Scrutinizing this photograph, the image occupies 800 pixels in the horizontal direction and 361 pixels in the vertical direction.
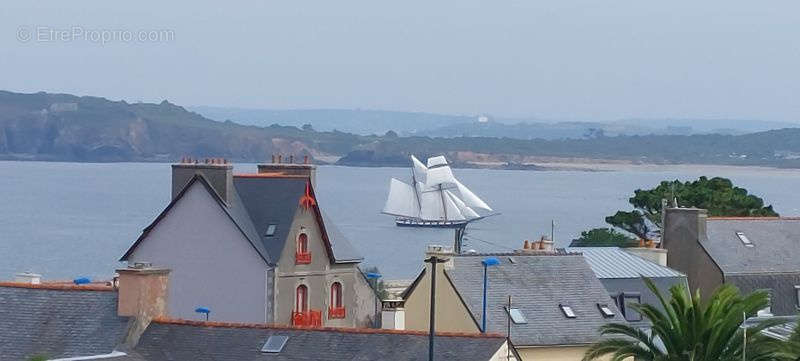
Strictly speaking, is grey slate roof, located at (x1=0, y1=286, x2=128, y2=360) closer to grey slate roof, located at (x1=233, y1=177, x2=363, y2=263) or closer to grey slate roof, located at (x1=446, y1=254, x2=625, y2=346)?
grey slate roof, located at (x1=446, y1=254, x2=625, y2=346)

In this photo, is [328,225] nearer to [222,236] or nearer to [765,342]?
[222,236]

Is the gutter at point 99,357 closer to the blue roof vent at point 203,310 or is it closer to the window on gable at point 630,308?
the blue roof vent at point 203,310

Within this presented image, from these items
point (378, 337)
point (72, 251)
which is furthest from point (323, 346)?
point (72, 251)

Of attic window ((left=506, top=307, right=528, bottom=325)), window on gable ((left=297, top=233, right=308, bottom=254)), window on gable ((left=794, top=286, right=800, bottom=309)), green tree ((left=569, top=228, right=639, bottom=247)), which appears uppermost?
window on gable ((left=297, top=233, right=308, bottom=254))

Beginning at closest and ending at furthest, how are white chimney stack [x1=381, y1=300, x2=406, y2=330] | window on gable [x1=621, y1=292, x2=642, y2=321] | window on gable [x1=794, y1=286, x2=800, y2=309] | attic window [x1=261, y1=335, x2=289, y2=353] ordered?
1. attic window [x1=261, y1=335, x2=289, y2=353]
2. white chimney stack [x1=381, y1=300, x2=406, y2=330]
3. window on gable [x1=621, y1=292, x2=642, y2=321]
4. window on gable [x1=794, y1=286, x2=800, y2=309]

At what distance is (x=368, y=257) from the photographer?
522 ft

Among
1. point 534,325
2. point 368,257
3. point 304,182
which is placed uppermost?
point 304,182

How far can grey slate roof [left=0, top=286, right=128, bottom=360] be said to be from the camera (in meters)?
30.2

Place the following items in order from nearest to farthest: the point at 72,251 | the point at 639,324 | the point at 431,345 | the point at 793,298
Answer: the point at 431,345 < the point at 639,324 < the point at 793,298 < the point at 72,251

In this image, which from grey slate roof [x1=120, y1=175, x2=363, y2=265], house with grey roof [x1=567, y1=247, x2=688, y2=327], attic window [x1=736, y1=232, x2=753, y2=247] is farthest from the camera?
attic window [x1=736, y1=232, x2=753, y2=247]

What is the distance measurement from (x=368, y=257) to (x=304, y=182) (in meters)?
113

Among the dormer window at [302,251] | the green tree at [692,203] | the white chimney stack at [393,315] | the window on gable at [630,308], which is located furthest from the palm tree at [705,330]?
the green tree at [692,203]

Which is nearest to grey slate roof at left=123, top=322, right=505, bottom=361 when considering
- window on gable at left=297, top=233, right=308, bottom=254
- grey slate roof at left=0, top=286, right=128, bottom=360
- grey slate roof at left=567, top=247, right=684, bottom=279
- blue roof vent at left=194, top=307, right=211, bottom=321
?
grey slate roof at left=0, top=286, right=128, bottom=360

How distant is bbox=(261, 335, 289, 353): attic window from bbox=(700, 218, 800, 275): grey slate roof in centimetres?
2849
